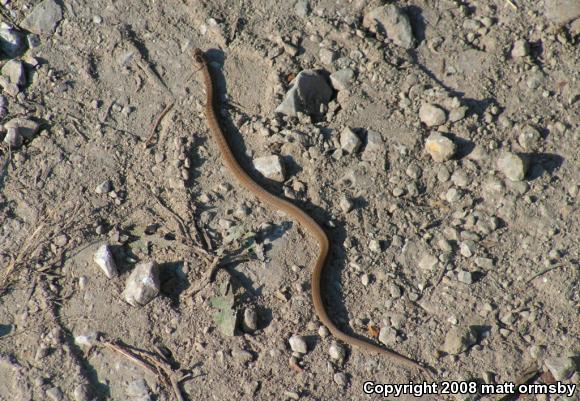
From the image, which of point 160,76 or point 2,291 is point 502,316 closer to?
point 160,76

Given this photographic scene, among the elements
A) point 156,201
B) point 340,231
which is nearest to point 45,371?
point 156,201

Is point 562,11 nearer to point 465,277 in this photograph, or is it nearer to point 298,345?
point 465,277

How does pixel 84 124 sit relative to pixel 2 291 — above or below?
above

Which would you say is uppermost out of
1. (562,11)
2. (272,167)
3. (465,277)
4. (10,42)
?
(562,11)

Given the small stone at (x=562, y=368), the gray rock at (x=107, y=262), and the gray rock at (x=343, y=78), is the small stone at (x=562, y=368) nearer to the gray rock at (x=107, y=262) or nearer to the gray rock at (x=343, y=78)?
the gray rock at (x=343, y=78)

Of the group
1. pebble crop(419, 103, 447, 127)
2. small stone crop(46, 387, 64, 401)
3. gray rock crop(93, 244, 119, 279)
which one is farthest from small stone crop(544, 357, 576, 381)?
small stone crop(46, 387, 64, 401)

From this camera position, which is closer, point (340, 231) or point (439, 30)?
point (340, 231)

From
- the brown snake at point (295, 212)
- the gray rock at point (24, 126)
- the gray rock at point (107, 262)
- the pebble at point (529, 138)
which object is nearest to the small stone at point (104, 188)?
the gray rock at point (107, 262)

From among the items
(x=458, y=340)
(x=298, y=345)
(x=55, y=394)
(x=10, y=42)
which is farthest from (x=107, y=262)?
(x=458, y=340)

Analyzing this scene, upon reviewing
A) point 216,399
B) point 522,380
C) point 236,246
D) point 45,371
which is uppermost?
point 522,380
